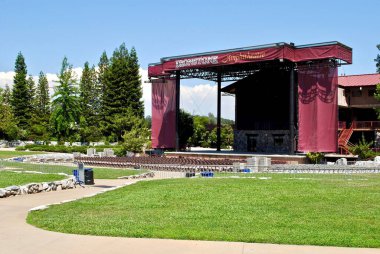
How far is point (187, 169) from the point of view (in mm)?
31734

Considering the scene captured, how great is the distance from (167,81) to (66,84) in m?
23.3

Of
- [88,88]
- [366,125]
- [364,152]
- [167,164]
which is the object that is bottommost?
[167,164]

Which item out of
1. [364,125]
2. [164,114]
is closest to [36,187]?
[164,114]

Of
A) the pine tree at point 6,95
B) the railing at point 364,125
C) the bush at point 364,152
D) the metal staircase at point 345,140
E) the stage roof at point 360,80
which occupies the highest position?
the pine tree at point 6,95

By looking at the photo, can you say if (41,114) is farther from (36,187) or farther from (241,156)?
(36,187)

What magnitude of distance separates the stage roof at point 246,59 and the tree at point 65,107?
2139 cm

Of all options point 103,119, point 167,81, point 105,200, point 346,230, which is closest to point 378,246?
point 346,230

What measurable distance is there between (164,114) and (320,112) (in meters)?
19.7

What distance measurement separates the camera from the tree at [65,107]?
68.0 m

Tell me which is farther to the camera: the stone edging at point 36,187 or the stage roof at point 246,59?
the stage roof at point 246,59

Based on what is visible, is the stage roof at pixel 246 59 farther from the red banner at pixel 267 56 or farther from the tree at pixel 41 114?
the tree at pixel 41 114

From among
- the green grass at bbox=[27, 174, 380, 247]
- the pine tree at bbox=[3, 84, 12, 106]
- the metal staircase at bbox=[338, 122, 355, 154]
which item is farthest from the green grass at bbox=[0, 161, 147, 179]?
the pine tree at bbox=[3, 84, 12, 106]

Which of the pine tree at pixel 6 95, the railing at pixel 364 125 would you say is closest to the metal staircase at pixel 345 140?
the railing at pixel 364 125

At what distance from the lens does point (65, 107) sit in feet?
225
